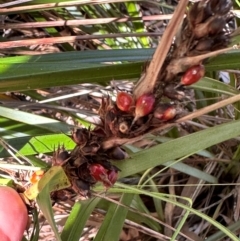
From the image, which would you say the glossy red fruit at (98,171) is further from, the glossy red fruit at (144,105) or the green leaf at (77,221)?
the green leaf at (77,221)

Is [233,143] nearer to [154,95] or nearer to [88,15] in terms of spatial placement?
[88,15]

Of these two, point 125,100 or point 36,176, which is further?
point 36,176

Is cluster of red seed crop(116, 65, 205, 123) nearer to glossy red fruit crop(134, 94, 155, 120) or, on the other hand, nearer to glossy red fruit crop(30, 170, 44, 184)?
glossy red fruit crop(134, 94, 155, 120)

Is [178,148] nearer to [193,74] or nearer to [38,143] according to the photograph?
[193,74]

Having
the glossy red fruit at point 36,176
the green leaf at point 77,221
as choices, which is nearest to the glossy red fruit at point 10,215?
the glossy red fruit at point 36,176

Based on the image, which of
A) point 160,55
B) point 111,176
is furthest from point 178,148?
point 160,55

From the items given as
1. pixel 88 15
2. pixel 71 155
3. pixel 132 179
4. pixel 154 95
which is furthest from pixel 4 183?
pixel 88 15
